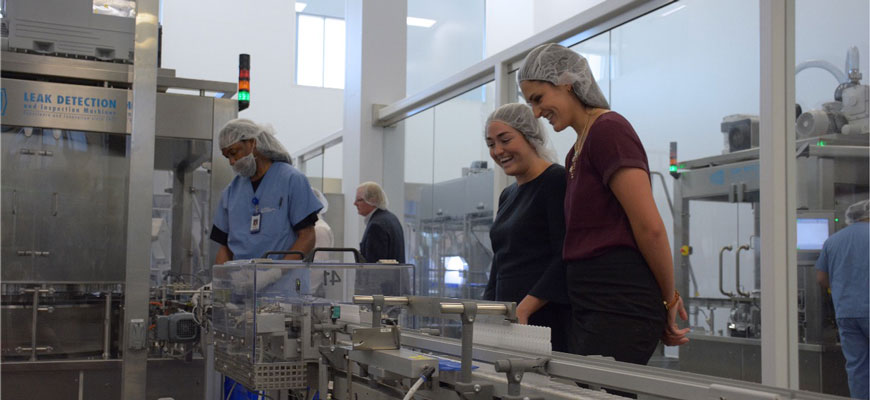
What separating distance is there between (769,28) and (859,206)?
650mm

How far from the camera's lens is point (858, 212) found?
264 cm

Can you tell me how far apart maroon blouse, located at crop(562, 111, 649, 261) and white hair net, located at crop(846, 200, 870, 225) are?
132cm

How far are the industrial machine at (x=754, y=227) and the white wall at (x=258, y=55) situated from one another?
23.8 feet

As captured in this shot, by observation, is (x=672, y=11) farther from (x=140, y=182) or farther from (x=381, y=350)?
(x=381, y=350)

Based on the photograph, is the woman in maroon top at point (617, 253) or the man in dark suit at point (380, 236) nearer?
the woman in maroon top at point (617, 253)

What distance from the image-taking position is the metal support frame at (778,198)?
8.62 feet

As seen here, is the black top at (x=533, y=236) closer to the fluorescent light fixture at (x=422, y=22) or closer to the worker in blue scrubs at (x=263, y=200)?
the worker in blue scrubs at (x=263, y=200)

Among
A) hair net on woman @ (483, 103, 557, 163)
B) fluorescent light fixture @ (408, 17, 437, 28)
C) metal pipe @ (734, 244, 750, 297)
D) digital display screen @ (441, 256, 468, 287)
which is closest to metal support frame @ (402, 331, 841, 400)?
hair net on woman @ (483, 103, 557, 163)

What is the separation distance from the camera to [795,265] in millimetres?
2625

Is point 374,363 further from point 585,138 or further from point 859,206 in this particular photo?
point 859,206

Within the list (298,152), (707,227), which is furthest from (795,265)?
(298,152)

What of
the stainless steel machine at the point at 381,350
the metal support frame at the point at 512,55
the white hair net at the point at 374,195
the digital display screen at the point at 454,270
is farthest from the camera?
the digital display screen at the point at 454,270

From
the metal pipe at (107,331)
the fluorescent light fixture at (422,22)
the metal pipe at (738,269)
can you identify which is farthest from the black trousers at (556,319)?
the fluorescent light fixture at (422,22)

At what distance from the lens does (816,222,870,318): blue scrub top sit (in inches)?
103
